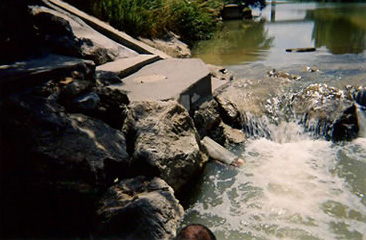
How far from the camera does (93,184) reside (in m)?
2.71

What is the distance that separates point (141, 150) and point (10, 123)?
118 centimetres

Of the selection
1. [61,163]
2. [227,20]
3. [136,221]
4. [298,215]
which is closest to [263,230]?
[298,215]

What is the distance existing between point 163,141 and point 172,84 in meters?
1.47

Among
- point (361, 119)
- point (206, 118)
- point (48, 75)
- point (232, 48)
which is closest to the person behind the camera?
point (48, 75)

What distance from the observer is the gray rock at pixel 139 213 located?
2.55m

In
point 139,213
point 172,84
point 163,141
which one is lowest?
point 139,213

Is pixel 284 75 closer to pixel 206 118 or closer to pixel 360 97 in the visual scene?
pixel 360 97

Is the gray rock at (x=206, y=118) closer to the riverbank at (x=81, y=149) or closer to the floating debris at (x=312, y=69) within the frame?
the riverbank at (x=81, y=149)

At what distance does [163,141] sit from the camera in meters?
3.24

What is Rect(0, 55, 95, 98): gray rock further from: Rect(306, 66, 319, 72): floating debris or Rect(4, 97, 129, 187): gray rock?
Rect(306, 66, 319, 72): floating debris

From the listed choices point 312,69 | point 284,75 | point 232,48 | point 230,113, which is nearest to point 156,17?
point 232,48

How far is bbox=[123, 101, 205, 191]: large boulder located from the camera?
306cm

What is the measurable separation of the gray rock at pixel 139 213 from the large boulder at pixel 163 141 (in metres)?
0.30

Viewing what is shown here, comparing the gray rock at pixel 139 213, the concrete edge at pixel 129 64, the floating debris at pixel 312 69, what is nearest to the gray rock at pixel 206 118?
the concrete edge at pixel 129 64
